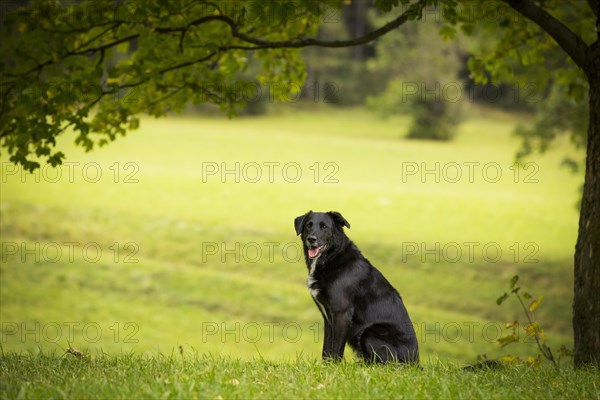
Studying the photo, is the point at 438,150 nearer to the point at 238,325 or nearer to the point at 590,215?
the point at 238,325

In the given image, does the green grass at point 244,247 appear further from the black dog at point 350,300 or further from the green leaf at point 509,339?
the black dog at point 350,300

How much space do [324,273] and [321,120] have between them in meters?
46.8

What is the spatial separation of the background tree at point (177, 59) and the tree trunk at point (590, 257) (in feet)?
0.04

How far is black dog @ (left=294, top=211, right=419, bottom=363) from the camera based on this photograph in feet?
22.3

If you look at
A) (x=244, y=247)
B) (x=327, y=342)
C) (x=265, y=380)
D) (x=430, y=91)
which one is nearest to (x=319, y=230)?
(x=327, y=342)

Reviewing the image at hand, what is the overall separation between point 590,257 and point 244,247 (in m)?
17.1

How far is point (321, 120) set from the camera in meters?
53.3

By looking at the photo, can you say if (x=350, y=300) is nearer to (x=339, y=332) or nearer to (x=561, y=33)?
(x=339, y=332)

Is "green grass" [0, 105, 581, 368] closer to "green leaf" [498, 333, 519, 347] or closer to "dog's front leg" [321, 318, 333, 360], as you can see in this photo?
"dog's front leg" [321, 318, 333, 360]

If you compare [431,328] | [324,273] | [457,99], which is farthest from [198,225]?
[457,99]

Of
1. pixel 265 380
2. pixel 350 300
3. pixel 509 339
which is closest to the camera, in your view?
pixel 265 380

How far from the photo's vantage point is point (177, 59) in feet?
30.9

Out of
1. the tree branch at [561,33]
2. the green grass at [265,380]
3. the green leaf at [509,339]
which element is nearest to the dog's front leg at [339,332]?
the green grass at [265,380]

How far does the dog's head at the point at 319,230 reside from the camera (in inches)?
276
